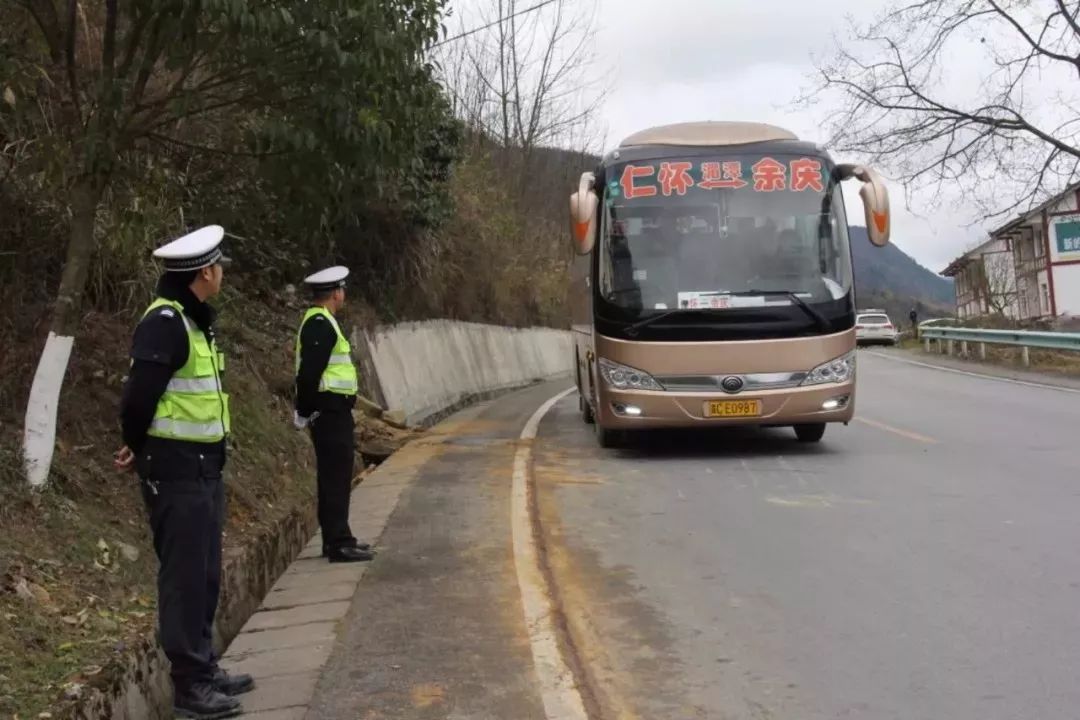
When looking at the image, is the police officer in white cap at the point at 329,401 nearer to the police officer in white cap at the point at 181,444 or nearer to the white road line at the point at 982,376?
the police officer in white cap at the point at 181,444

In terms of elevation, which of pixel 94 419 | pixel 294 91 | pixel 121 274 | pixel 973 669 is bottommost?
pixel 973 669

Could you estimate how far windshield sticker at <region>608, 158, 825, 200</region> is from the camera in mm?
10789

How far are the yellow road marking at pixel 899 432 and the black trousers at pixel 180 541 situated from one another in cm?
906

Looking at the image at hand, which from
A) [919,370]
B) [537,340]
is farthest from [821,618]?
[537,340]

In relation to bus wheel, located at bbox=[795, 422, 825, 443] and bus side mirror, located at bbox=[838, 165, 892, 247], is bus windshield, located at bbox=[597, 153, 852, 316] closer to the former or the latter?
bus side mirror, located at bbox=[838, 165, 892, 247]

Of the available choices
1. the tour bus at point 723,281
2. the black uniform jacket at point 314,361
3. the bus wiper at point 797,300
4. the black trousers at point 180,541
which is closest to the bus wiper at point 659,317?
the tour bus at point 723,281

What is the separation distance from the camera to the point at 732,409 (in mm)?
10414

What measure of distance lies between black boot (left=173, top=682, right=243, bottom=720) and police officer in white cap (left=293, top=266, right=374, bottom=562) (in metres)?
2.52

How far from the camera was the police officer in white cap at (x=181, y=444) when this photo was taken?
416 cm

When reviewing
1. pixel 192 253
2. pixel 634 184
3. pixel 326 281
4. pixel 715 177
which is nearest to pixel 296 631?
pixel 192 253

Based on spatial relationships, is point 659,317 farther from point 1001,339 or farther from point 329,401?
point 1001,339

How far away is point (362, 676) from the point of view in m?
4.69

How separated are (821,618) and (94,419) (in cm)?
488

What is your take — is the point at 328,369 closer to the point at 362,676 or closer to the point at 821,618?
the point at 362,676
